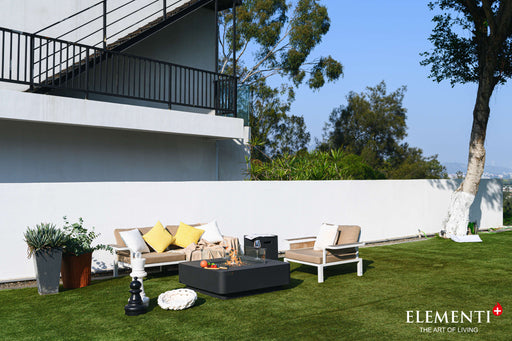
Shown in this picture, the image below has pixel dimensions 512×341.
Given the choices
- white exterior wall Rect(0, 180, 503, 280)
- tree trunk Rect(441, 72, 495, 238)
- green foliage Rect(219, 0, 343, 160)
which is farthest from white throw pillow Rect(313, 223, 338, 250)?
green foliage Rect(219, 0, 343, 160)

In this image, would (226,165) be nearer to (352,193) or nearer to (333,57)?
(352,193)

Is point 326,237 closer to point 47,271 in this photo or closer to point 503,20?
point 47,271

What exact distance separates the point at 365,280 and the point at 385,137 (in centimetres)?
3265

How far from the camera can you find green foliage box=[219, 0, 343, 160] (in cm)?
2667

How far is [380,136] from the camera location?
39656 mm

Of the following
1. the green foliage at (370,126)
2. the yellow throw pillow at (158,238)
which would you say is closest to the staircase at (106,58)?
the yellow throw pillow at (158,238)

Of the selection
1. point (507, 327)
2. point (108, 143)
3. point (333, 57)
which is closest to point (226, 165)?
point (108, 143)

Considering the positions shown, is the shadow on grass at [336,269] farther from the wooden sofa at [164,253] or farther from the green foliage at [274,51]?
the green foliage at [274,51]

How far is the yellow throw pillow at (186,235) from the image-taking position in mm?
9234

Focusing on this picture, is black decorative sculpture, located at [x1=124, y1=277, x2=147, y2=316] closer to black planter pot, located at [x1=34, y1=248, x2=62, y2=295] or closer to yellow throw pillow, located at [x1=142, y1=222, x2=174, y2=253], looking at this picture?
black planter pot, located at [x1=34, y1=248, x2=62, y2=295]

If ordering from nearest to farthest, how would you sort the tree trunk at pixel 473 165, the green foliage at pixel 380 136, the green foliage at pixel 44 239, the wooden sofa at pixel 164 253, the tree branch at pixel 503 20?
the green foliage at pixel 44 239 < the wooden sofa at pixel 164 253 < the tree branch at pixel 503 20 < the tree trunk at pixel 473 165 < the green foliage at pixel 380 136

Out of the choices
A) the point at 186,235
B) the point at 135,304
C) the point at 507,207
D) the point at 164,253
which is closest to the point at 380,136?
the point at 507,207

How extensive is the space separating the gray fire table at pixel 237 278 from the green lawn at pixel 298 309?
151 mm

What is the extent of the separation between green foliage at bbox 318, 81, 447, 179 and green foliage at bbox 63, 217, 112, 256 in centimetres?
3078
